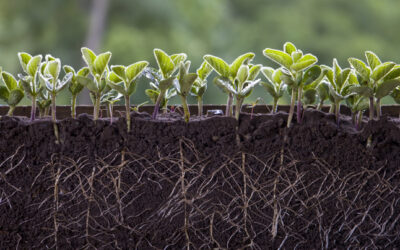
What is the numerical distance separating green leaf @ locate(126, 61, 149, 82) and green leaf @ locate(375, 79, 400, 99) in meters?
0.33

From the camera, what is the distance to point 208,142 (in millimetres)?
628

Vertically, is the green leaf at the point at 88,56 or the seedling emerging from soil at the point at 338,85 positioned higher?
the green leaf at the point at 88,56

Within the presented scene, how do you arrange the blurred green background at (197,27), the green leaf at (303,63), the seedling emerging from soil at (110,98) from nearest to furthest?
the green leaf at (303,63), the seedling emerging from soil at (110,98), the blurred green background at (197,27)

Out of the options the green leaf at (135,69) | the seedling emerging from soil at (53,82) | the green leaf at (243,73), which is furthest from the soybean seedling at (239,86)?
the seedling emerging from soil at (53,82)

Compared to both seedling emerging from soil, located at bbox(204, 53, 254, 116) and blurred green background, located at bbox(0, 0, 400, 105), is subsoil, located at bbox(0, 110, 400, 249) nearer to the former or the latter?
seedling emerging from soil, located at bbox(204, 53, 254, 116)

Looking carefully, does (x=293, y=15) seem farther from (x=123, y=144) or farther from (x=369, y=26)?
(x=123, y=144)

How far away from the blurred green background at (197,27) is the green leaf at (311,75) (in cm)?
260

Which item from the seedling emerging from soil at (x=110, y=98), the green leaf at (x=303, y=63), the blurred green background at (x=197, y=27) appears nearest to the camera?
the green leaf at (x=303, y=63)

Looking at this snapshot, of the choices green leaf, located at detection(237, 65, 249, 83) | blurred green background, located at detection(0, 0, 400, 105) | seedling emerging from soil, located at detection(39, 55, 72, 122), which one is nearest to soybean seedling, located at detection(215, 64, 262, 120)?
green leaf, located at detection(237, 65, 249, 83)

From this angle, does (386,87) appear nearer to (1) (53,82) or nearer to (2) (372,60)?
(2) (372,60)

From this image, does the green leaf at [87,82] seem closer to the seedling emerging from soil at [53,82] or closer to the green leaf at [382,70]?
the seedling emerging from soil at [53,82]

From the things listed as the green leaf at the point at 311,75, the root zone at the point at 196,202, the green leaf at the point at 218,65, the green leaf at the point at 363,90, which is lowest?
the root zone at the point at 196,202

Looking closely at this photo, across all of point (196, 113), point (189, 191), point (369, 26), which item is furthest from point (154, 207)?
point (369, 26)

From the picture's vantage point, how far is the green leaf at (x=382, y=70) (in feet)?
2.02
